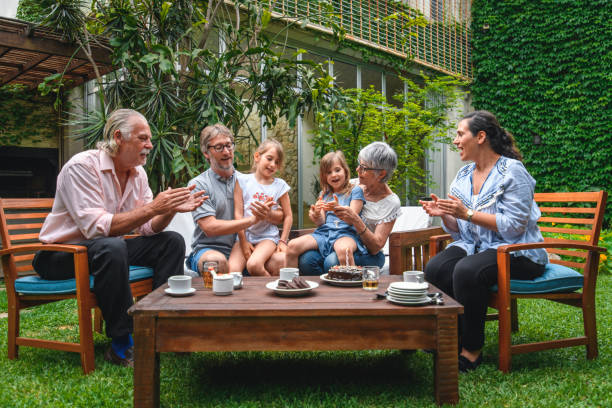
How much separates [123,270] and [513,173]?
2.14 meters

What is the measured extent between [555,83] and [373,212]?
28.8 ft

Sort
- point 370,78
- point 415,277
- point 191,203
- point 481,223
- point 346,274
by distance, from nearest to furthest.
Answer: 1. point 415,277
2. point 346,274
3. point 481,223
4. point 191,203
5. point 370,78

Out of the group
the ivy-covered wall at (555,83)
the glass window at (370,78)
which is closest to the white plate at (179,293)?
the glass window at (370,78)

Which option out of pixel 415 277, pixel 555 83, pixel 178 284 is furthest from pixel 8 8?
pixel 555 83

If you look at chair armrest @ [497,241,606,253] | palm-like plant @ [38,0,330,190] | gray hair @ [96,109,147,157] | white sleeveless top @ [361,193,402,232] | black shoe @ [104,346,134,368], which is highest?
palm-like plant @ [38,0,330,190]

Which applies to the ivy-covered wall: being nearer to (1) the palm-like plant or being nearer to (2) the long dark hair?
(1) the palm-like plant

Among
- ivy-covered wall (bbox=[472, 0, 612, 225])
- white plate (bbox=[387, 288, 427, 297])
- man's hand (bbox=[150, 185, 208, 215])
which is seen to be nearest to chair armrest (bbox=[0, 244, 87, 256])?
man's hand (bbox=[150, 185, 208, 215])

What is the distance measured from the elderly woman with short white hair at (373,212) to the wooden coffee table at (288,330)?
108 cm

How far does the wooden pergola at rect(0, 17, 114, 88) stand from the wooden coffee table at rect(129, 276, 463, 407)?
320 cm

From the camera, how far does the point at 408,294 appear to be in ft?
6.40

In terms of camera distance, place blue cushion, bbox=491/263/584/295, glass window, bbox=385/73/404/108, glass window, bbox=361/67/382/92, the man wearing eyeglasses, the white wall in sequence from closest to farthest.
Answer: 1. blue cushion, bbox=491/263/584/295
2. the man wearing eyeglasses
3. the white wall
4. glass window, bbox=361/67/382/92
5. glass window, bbox=385/73/404/108

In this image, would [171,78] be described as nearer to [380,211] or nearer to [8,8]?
[380,211]

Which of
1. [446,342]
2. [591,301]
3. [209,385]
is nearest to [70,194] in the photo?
[209,385]

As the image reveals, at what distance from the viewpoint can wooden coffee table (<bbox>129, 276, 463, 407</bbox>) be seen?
187 centimetres
